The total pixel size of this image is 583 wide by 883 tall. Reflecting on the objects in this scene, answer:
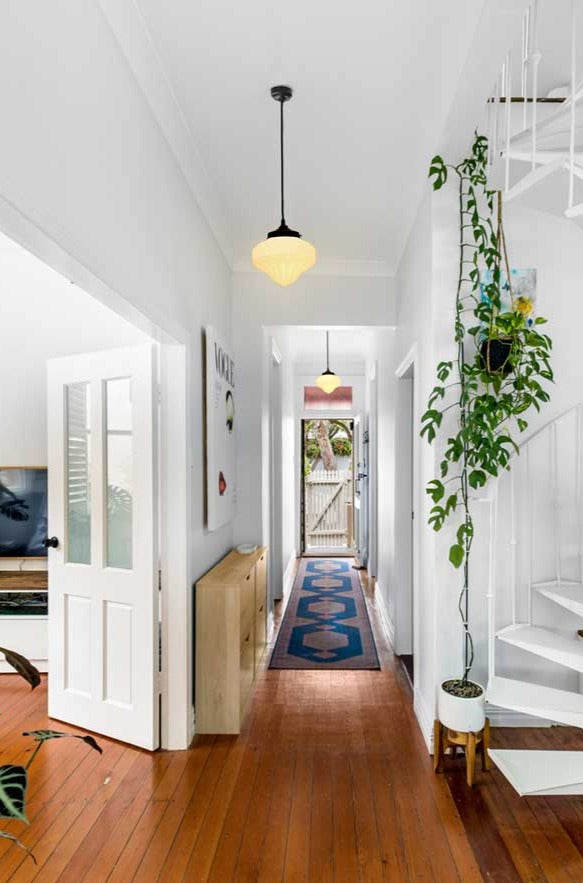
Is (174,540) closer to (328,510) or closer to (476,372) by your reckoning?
(476,372)

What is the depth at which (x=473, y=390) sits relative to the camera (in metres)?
3.08

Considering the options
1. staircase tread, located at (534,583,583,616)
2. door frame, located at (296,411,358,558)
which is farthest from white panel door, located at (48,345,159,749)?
door frame, located at (296,411,358,558)

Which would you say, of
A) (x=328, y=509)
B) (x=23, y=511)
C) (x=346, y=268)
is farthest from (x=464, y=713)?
(x=328, y=509)

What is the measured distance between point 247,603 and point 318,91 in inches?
107

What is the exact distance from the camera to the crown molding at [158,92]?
2092 mm

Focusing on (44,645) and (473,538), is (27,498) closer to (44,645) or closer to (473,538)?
(44,645)

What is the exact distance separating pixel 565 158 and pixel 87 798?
3.23m

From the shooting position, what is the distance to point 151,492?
3.09 meters

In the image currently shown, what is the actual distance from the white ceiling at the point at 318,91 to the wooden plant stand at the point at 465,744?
2750 millimetres

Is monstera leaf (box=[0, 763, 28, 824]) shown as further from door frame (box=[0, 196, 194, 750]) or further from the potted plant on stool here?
the potted plant on stool

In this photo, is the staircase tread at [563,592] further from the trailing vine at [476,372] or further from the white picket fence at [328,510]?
the white picket fence at [328,510]

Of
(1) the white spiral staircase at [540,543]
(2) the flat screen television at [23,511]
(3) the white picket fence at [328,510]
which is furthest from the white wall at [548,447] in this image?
(3) the white picket fence at [328,510]

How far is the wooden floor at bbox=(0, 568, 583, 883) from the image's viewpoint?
7.25 feet

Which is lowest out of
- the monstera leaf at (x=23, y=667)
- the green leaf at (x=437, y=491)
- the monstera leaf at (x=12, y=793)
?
the monstera leaf at (x=12, y=793)
